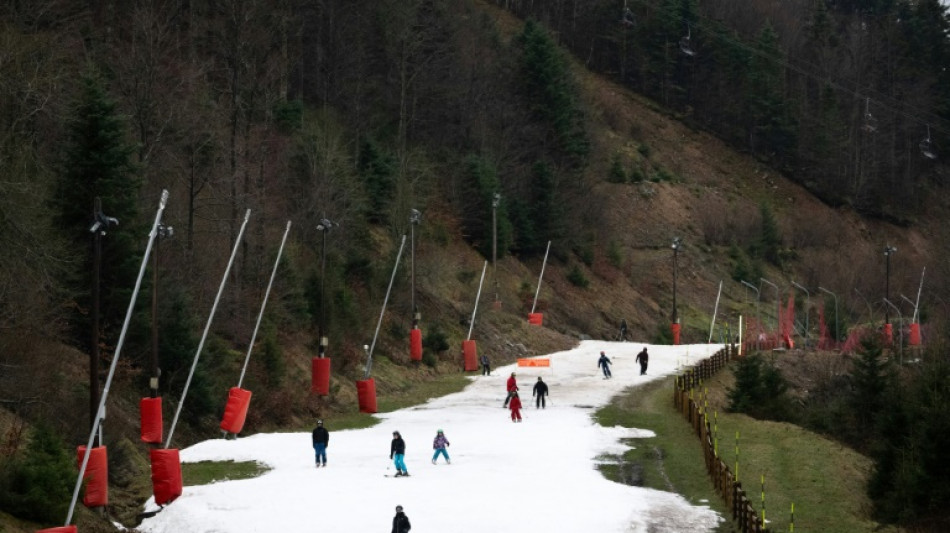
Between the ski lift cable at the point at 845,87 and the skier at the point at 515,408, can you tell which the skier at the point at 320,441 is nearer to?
the skier at the point at 515,408

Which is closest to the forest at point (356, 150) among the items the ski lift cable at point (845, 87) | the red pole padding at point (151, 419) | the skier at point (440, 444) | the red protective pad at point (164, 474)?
the ski lift cable at point (845, 87)

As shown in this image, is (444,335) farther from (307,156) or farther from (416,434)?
(416,434)

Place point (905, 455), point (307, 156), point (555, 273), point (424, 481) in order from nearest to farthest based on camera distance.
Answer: point (424, 481)
point (905, 455)
point (307, 156)
point (555, 273)

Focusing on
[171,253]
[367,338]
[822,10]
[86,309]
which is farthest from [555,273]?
[822,10]

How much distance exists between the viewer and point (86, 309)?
138 feet

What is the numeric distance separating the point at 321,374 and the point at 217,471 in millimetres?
12651

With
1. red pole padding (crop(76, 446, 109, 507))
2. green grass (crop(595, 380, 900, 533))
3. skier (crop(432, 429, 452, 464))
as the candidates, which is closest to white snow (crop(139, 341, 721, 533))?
skier (crop(432, 429, 452, 464))

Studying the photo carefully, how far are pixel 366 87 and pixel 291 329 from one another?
44797 millimetres

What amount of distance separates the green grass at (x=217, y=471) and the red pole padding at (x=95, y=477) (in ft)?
15.2

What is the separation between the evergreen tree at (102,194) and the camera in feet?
136

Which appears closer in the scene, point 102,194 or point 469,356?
point 102,194

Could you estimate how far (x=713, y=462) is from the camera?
34781mm

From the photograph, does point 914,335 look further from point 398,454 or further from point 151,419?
point 151,419

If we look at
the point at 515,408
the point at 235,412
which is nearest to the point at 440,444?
the point at 235,412
